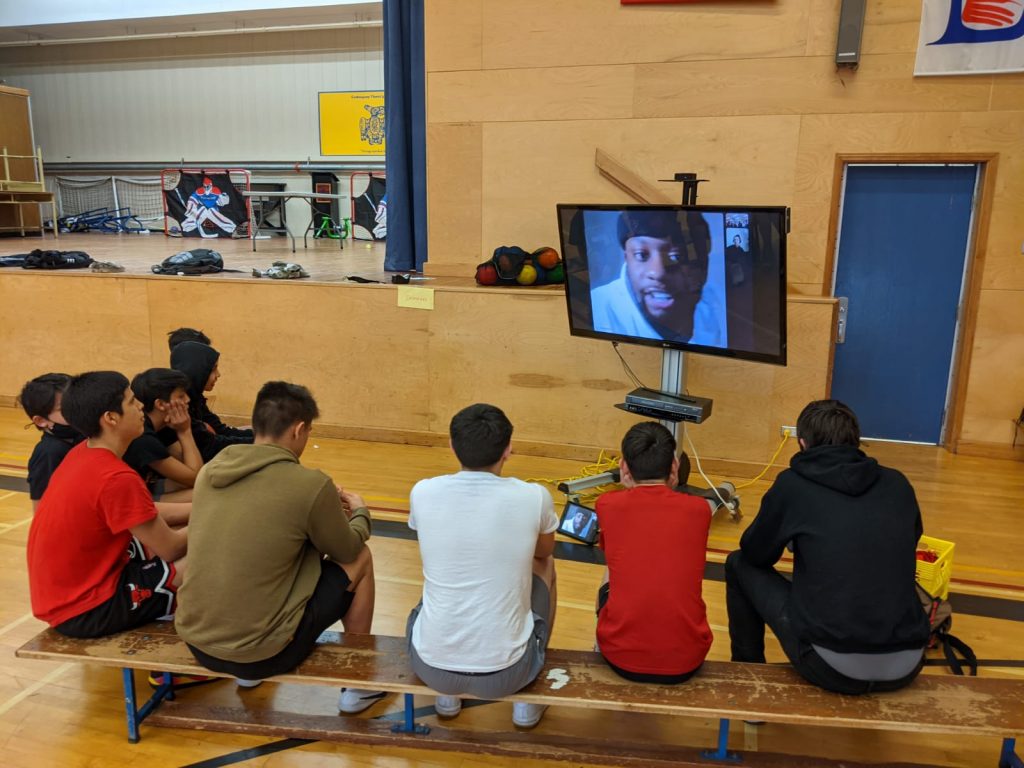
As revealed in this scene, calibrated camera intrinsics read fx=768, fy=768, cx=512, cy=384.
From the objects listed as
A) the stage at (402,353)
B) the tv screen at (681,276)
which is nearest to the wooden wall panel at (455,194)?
the stage at (402,353)

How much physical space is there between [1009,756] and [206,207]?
14284mm

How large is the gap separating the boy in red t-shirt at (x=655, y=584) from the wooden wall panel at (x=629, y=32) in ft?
11.7

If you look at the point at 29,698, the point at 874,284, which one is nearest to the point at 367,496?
the point at 29,698

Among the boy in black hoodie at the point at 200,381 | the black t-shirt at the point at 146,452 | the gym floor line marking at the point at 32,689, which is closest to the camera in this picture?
the gym floor line marking at the point at 32,689

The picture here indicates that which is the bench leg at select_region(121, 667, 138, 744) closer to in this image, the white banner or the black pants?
the black pants

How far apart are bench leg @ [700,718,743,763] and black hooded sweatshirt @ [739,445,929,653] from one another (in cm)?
33

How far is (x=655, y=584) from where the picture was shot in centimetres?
196

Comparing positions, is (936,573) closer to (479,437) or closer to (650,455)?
(650,455)

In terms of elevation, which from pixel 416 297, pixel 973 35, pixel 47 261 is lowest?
pixel 416 297

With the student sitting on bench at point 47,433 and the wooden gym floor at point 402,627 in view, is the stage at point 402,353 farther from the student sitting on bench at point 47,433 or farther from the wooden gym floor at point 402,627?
the student sitting on bench at point 47,433

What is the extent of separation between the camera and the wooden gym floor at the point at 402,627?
2195mm

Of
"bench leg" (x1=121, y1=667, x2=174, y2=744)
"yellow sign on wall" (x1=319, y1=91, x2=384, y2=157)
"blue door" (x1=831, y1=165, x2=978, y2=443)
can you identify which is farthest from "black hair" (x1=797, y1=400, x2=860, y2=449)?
"yellow sign on wall" (x1=319, y1=91, x2=384, y2=157)

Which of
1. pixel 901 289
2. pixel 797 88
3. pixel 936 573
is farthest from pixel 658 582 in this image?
pixel 901 289

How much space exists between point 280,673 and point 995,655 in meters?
2.45
